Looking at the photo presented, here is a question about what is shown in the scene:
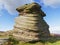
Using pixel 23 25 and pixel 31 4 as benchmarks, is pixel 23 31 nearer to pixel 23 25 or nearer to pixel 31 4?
pixel 23 25

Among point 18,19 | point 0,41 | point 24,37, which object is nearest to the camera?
point 0,41

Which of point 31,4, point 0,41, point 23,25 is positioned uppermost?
point 31,4

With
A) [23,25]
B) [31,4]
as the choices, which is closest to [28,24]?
[23,25]

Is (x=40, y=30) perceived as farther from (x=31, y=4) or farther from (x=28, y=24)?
(x=31, y=4)

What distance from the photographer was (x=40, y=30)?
34812mm

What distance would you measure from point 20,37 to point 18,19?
13.0ft

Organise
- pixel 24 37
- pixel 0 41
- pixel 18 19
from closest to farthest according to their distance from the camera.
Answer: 1. pixel 0 41
2. pixel 24 37
3. pixel 18 19

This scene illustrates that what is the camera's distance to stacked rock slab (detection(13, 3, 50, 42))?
34.4 metres

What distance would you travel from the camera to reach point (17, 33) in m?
36.1

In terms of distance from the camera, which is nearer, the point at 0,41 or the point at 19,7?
the point at 0,41

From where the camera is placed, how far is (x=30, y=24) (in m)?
35.1

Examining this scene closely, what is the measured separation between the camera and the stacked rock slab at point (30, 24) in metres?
34.4

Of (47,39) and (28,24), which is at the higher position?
(28,24)

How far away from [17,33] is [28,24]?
2.76 metres
